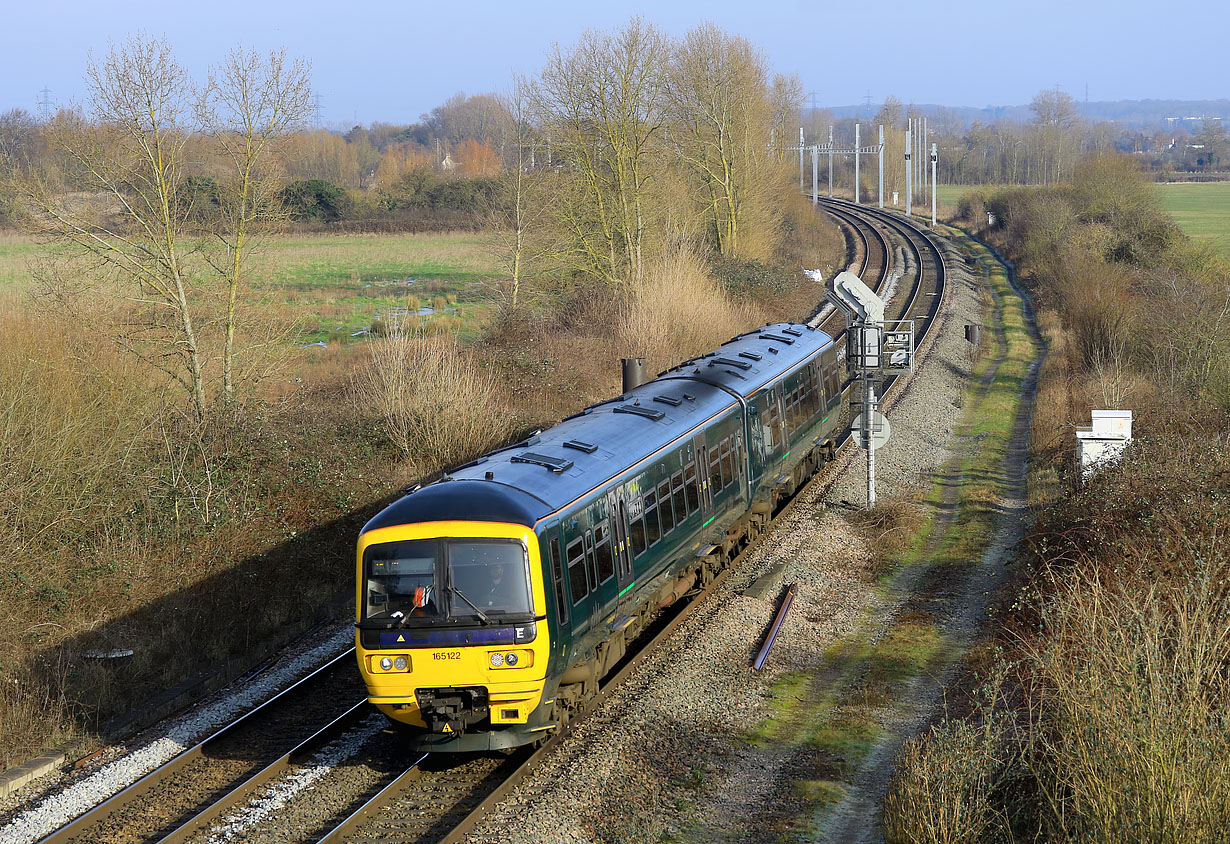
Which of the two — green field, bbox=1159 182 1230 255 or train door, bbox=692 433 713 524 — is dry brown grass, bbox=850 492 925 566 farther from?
green field, bbox=1159 182 1230 255

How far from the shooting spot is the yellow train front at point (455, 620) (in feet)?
30.8

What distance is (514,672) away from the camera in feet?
30.8

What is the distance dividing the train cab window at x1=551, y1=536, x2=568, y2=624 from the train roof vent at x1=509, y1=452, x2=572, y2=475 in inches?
45.5

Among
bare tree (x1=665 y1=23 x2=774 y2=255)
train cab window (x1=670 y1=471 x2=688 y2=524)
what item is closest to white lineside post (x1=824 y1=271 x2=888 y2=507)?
train cab window (x1=670 y1=471 x2=688 y2=524)

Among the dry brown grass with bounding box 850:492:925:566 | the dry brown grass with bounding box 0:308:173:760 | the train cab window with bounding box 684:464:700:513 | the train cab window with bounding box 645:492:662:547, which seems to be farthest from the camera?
the dry brown grass with bounding box 850:492:925:566

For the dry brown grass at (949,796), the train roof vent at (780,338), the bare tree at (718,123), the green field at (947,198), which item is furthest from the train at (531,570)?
the green field at (947,198)

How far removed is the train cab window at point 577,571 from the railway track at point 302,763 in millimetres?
1416

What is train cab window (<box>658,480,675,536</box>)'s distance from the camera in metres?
12.7

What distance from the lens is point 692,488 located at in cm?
1377

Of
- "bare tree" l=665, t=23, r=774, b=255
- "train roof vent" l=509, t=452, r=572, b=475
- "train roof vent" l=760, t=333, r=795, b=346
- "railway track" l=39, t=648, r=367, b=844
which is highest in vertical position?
"bare tree" l=665, t=23, r=774, b=255

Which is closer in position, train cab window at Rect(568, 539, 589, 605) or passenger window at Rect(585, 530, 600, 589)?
train cab window at Rect(568, 539, 589, 605)

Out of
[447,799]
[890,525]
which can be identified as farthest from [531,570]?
[890,525]

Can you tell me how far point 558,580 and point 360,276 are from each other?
44259mm

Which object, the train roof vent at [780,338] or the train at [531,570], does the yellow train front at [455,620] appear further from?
the train roof vent at [780,338]
